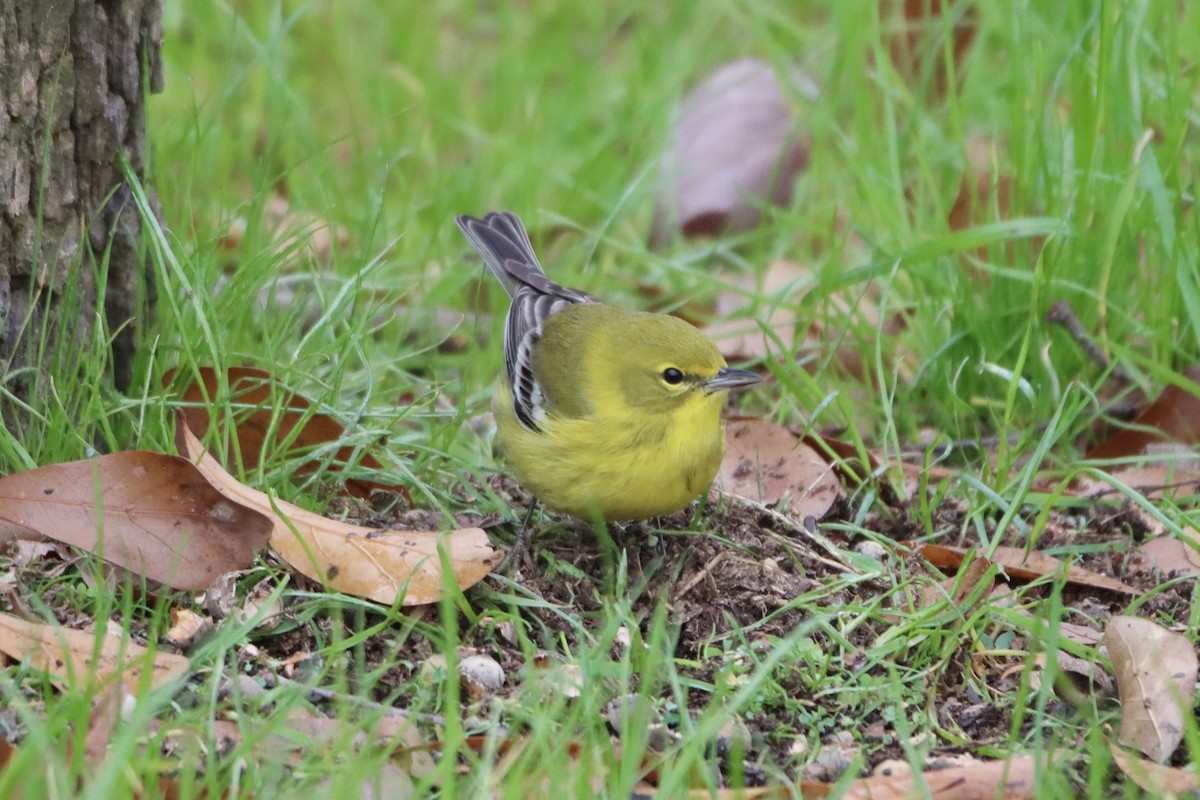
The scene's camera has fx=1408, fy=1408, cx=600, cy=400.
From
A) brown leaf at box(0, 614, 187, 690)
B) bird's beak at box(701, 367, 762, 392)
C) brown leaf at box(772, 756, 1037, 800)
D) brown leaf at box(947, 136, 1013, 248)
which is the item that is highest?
brown leaf at box(947, 136, 1013, 248)

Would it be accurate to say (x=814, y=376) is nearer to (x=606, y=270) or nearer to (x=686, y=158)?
(x=606, y=270)

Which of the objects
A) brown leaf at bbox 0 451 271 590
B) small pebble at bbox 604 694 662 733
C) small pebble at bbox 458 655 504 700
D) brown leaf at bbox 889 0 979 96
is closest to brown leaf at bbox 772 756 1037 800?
small pebble at bbox 604 694 662 733

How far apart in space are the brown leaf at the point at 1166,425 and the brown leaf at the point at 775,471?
1047 millimetres

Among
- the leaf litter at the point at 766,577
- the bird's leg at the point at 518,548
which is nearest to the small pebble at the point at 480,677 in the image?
the leaf litter at the point at 766,577

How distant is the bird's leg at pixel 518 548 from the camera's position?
3838mm

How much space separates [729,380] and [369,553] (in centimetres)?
117

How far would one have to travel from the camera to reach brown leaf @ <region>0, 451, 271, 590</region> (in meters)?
3.52

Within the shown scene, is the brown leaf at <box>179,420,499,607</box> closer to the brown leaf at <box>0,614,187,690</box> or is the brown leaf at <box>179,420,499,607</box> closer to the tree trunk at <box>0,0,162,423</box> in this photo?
the brown leaf at <box>0,614,187,690</box>

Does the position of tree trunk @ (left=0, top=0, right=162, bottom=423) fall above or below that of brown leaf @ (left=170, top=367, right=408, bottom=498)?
above

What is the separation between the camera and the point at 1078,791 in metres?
3.08

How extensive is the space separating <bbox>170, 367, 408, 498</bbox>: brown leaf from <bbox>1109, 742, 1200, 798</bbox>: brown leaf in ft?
7.05

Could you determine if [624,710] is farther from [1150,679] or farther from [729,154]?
[729,154]

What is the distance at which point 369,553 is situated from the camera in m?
3.64

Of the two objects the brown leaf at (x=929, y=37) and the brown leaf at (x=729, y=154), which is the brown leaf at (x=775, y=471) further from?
the brown leaf at (x=929, y=37)
